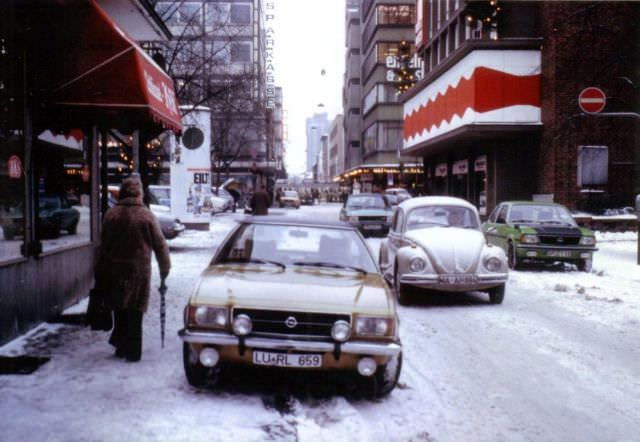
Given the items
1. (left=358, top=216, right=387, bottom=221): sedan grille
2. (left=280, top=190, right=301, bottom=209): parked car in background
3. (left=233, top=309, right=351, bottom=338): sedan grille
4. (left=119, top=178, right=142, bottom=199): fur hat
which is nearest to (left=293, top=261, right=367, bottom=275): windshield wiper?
(left=233, top=309, right=351, bottom=338): sedan grille

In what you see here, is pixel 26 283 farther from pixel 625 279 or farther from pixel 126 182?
pixel 625 279

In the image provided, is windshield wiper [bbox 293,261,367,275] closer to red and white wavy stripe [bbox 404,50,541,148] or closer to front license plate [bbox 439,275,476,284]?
front license plate [bbox 439,275,476,284]

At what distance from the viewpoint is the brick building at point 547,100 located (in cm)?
2766

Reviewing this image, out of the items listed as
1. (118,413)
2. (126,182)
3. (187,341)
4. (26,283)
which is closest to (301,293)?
(187,341)

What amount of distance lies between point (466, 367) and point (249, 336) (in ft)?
8.87

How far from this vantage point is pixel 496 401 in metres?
6.02

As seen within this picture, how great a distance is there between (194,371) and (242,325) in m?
0.77

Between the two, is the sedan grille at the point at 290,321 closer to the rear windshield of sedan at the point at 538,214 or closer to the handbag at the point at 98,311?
the handbag at the point at 98,311

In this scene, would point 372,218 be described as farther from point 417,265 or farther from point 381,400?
point 381,400

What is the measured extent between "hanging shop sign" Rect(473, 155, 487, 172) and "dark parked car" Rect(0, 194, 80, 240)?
25814mm

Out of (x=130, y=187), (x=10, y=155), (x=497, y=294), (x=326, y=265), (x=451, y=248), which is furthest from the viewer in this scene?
(x=497, y=294)

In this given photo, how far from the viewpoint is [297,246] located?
7.11m

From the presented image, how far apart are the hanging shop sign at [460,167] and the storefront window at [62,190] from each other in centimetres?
2865

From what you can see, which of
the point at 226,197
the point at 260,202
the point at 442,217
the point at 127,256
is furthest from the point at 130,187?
the point at 226,197
